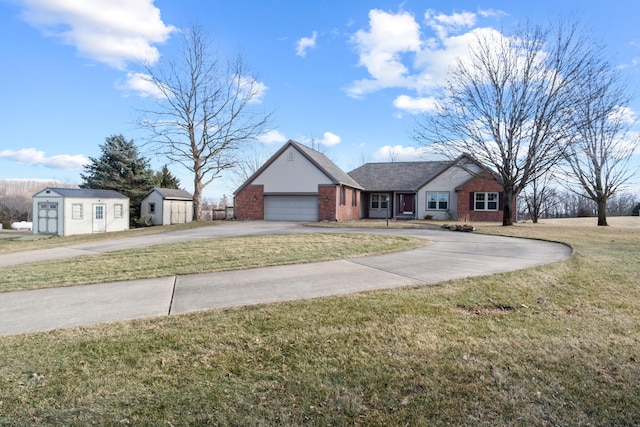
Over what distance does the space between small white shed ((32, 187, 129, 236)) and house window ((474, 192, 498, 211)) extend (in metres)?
30.2

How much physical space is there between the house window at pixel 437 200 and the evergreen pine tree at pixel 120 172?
2745 cm

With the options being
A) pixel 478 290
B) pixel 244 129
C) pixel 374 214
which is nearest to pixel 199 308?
pixel 478 290

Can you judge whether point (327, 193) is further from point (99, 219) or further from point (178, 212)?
point (99, 219)

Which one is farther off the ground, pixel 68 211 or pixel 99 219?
pixel 68 211

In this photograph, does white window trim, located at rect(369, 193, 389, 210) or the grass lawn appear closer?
the grass lawn

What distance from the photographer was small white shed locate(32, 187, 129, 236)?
27.1m

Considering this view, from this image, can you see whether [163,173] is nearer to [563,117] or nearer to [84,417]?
[563,117]

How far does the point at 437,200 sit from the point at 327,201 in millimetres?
9502

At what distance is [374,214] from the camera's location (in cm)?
3391

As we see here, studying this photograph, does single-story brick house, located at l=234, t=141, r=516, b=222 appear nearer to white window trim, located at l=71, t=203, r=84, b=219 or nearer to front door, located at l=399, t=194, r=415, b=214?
front door, located at l=399, t=194, r=415, b=214

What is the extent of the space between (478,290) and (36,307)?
6701 mm

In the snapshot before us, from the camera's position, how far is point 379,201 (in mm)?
33656

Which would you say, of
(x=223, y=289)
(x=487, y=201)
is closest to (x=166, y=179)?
(x=487, y=201)

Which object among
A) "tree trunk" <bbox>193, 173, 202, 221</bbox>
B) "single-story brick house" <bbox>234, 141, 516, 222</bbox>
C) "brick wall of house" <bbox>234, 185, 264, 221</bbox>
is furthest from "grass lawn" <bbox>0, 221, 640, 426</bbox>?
"tree trunk" <bbox>193, 173, 202, 221</bbox>
